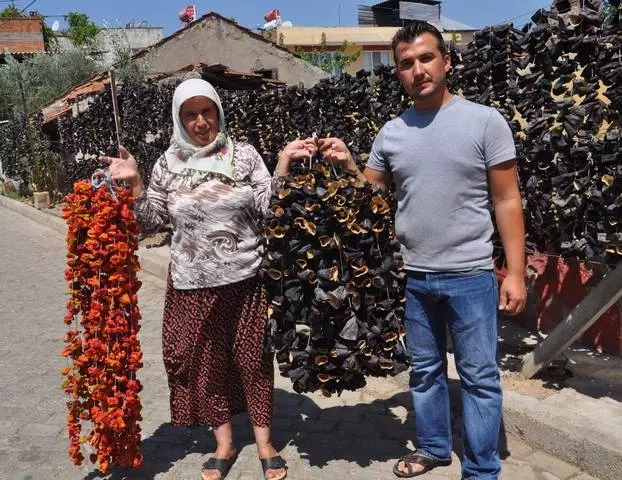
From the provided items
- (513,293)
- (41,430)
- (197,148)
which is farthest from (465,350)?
(41,430)

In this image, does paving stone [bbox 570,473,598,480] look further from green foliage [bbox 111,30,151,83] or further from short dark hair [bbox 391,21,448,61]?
green foliage [bbox 111,30,151,83]

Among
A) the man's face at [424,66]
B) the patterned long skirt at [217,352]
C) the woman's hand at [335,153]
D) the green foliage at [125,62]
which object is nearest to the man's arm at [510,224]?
the man's face at [424,66]

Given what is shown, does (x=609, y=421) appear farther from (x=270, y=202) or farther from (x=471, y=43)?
(x=471, y=43)

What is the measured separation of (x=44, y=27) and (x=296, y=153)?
48.2 metres

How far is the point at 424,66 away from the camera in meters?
2.48

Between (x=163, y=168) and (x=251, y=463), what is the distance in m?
1.66

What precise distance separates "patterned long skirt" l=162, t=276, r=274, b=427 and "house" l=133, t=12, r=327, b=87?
15053 mm

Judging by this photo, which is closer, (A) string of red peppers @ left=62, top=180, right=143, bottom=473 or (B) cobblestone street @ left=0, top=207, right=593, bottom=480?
(A) string of red peppers @ left=62, top=180, right=143, bottom=473

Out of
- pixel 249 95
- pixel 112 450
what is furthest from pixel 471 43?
pixel 249 95

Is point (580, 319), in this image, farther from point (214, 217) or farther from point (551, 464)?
point (214, 217)

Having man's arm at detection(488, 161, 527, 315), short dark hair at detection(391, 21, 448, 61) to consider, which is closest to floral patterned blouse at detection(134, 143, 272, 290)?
short dark hair at detection(391, 21, 448, 61)

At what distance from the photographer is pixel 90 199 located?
2.85 metres

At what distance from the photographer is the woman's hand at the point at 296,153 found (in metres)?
2.80

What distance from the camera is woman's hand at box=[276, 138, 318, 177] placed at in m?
2.80
